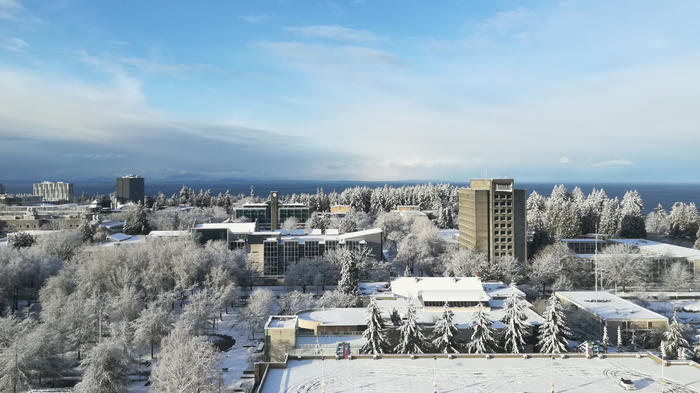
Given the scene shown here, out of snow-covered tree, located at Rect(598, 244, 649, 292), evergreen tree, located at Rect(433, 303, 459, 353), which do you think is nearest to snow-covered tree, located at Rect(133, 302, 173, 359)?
evergreen tree, located at Rect(433, 303, 459, 353)

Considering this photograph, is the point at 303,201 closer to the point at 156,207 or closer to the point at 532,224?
the point at 156,207

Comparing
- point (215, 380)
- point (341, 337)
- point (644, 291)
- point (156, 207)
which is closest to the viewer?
point (215, 380)

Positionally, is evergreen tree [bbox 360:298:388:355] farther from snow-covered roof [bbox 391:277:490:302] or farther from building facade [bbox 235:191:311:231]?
building facade [bbox 235:191:311:231]

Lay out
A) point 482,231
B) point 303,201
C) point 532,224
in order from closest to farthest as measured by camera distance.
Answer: point 482,231 < point 532,224 < point 303,201

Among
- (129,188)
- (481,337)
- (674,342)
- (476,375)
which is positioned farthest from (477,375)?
(129,188)

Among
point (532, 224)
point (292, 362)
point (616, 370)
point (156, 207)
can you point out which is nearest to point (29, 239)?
point (156, 207)

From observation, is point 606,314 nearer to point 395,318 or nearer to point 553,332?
point 553,332

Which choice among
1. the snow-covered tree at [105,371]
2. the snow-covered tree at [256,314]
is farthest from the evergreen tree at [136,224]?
the snow-covered tree at [105,371]
